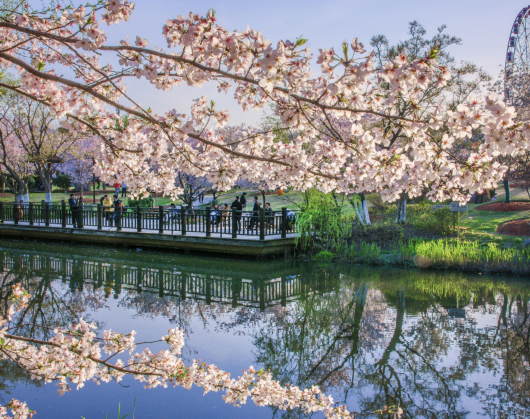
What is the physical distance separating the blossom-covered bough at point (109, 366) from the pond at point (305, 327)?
62 cm

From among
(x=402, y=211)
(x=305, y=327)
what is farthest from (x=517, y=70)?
(x=305, y=327)

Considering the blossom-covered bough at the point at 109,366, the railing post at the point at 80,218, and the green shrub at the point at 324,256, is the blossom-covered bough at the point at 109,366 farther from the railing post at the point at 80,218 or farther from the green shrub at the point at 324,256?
the railing post at the point at 80,218

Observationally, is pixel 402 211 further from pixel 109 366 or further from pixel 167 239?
pixel 109 366

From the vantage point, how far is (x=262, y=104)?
4.40m

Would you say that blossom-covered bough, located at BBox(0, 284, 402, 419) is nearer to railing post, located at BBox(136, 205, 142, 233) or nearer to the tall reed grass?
the tall reed grass

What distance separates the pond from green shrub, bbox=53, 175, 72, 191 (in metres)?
31.0

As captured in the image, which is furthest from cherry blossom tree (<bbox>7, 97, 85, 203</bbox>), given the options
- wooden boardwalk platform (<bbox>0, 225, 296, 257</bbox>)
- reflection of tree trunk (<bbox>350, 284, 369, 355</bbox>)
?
reflection of tree trunk (<bbox>350, 284, 369, 355</bbox>)

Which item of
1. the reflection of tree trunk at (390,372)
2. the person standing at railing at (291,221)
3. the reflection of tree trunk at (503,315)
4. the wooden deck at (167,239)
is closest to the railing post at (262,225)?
the wooden deck at (167,239)

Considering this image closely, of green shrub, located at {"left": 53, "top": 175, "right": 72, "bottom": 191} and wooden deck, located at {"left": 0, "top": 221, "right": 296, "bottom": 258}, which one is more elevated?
green shrub, located at {"left": 53, "top": 175, "right": 72, "bottom": 191}

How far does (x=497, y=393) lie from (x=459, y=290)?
4.61 m

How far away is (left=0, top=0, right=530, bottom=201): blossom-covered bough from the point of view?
2.85 m

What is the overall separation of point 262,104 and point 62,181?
40.4 m

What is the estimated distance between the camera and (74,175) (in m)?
35.3

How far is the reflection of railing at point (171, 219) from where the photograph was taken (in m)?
12.7
